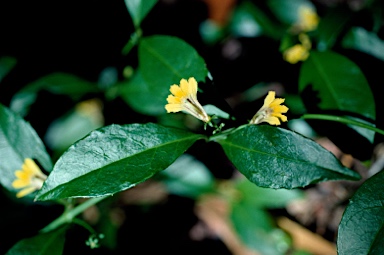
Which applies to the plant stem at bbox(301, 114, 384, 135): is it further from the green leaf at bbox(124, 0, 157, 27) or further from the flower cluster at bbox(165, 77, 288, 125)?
the green leaf at bbox(124, 0, 157, 27)

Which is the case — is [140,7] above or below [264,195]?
above

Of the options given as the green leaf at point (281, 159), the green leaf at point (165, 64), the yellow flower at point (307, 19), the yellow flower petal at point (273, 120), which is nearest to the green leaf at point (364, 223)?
the green leaf at point (281, 159)

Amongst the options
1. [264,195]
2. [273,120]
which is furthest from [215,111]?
[264,195]

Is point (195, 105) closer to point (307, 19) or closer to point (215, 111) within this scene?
point (215, 111)

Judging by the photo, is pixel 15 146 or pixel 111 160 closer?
pixel 111 160

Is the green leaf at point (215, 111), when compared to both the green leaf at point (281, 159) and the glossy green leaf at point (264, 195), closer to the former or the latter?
the green leaf at point (281, 159)

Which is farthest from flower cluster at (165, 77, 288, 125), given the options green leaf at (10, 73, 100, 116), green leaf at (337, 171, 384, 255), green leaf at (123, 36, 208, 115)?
green leaf at (10, 73, 100, 116)

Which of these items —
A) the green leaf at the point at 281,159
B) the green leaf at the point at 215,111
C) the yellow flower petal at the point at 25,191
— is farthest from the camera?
the yellow flower petal at the point at 25,191

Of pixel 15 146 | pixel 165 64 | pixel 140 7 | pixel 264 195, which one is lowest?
pixel 264 195
